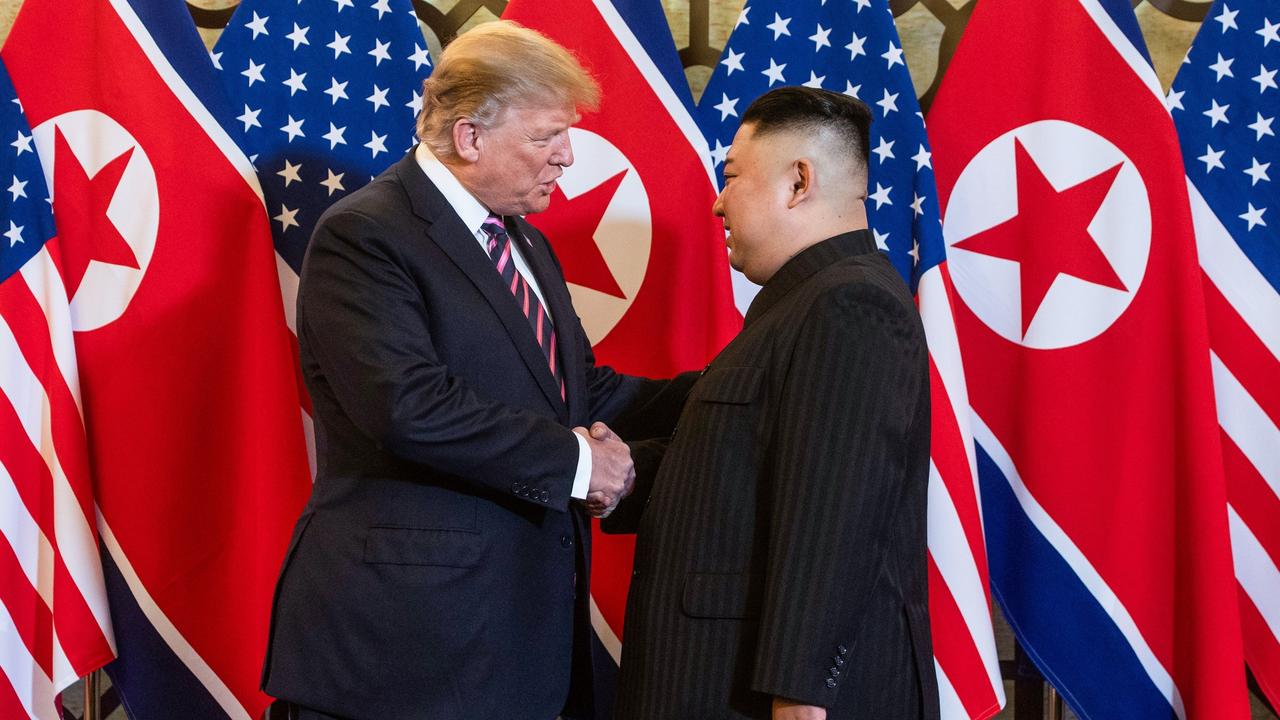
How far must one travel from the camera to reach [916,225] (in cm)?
237

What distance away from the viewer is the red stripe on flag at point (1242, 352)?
240cm

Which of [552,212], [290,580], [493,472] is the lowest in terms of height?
[290,580]

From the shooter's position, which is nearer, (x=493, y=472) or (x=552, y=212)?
(x=493, y=472)

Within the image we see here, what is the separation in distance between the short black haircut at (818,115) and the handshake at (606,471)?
1.78 feet

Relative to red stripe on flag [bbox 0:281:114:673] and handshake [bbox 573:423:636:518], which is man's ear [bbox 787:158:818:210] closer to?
handshake [bbox 573:423:636:518]

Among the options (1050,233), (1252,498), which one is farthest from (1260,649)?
(1050,233)

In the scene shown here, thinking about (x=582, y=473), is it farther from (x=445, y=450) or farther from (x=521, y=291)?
(x=521, y=291)

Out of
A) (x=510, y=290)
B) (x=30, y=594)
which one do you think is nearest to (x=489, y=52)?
(x=510, y=290)

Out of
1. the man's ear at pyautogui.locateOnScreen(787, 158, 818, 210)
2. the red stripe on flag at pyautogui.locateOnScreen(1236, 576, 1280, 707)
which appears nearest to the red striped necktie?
the man's ear at pyautogui.locateOnScreen(787, 158, 818, 210)

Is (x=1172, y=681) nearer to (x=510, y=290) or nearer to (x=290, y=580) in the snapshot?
(x=510, y=290)

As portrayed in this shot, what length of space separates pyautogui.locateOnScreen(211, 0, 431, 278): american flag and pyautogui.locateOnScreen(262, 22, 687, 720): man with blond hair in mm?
553

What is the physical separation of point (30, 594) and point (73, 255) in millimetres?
695

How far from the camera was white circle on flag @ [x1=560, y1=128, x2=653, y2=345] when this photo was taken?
245cm

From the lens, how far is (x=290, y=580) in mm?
1811
